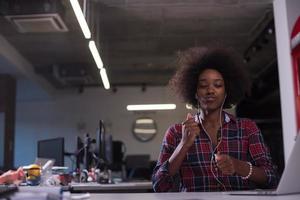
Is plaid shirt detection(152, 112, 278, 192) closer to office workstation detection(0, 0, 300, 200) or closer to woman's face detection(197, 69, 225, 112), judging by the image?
woman's face detection(197, 69, 225, 112)

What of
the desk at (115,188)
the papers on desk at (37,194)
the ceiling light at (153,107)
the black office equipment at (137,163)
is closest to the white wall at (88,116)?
the ceiling light at (153,107)

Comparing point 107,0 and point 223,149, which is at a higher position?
point 107,0

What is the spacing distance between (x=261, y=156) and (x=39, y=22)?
4294 mm

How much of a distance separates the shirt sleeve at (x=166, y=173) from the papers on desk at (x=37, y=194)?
2.33 ft

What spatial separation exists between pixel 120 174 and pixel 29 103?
378 cm

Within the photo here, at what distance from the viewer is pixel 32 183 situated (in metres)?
2.25

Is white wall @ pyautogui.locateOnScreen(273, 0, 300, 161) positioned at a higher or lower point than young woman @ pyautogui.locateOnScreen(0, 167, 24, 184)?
higher

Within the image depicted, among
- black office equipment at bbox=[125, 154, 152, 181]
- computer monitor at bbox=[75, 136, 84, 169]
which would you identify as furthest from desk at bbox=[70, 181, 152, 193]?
black office equipment at bbox=[125, 154, 152, 181]

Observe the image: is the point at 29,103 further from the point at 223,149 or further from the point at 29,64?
the point at 223,149

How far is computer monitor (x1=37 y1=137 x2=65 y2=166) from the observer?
3979 mm

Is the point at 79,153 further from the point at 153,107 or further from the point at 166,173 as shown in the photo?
the point at 153,107

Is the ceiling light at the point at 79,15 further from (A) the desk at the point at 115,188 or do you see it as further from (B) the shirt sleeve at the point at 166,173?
(B) the shirt sleeve at the point at 166,173

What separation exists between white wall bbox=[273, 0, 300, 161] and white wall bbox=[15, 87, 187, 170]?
6149mm

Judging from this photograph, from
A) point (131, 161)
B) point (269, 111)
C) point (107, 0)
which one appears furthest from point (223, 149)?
point (269, 111)
